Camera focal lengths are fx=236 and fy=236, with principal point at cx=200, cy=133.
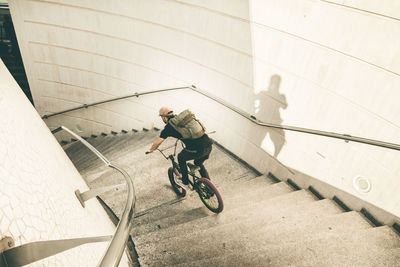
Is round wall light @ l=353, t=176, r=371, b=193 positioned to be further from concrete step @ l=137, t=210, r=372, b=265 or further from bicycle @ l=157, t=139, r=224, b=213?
bicycle @ l=157, t=139, r=224, b=213

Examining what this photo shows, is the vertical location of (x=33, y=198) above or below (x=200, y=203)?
above

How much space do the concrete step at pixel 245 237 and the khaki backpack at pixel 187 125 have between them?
103cm

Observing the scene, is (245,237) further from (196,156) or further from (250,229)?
(196,156)

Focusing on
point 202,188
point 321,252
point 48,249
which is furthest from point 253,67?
point 48,249

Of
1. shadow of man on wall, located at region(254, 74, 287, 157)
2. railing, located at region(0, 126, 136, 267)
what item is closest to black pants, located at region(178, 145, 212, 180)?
shadow of man on wall, located at region(254, 74, 287, 157)

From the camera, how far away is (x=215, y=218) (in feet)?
9.21

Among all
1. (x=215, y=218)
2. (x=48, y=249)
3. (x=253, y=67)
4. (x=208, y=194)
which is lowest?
(x=215, y=218)

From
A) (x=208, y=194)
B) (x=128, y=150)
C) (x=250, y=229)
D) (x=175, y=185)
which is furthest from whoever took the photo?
(x=128, y=150)

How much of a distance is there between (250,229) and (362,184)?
51.7 inches

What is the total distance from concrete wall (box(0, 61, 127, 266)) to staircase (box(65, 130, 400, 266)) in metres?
0.94

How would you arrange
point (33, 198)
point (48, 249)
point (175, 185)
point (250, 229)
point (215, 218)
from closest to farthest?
point (48, 249) → point (33, 198) → point (250, 229) → point (215, 218) → point (175, 185)

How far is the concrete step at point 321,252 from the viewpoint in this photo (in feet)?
6.38

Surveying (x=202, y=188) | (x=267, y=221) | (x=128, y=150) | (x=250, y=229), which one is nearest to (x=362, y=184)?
(x=267, y=221)

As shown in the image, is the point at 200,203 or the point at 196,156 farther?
the point at 200,203
